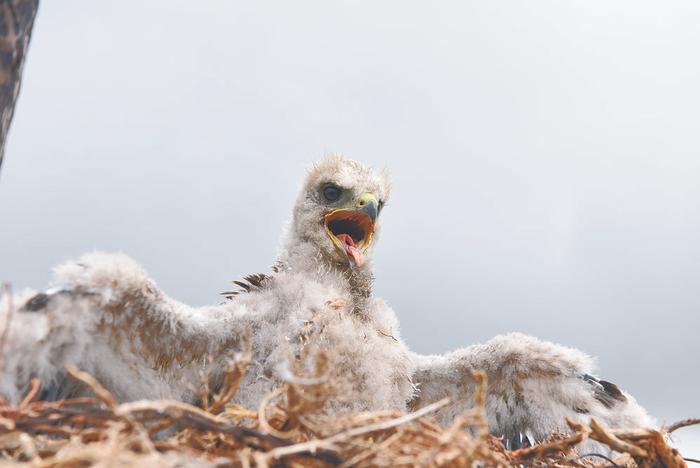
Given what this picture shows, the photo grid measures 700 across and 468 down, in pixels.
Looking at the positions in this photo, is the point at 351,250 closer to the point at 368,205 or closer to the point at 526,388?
the point at 368,205

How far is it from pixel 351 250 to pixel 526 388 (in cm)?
121

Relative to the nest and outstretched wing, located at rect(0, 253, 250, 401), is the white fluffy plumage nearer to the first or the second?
outstretched wing, located at rect(0, 253, 250, 401)

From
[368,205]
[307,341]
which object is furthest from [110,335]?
[368,205]

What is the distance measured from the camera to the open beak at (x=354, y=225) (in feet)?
11.5

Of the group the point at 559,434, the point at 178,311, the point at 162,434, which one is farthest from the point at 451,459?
the point at 559,434

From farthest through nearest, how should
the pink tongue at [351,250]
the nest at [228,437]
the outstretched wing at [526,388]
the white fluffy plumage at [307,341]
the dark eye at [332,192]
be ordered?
the dark eye at [332,192], the pink tongue at [351,250], the outstretched wing at [526,388], the white fluffy plumage at [307,341], the nest at [228,437]

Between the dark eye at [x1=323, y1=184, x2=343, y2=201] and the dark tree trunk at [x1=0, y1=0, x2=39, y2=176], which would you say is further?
the dark eye at [x1=323, y1=184, x2=343, y2=201]

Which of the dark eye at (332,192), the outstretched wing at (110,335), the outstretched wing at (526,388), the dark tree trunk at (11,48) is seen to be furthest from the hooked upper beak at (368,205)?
the dark tree trunk at (11,48)

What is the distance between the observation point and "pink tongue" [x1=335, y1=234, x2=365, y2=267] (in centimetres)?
334

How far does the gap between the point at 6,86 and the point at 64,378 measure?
3.27 feet

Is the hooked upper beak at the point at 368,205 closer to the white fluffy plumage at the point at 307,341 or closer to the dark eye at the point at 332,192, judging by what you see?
the white fluffy plumage at the point at 307,341

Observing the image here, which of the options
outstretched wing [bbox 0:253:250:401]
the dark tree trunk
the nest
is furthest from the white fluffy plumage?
the dark tree trunk

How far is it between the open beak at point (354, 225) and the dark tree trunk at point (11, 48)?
6.17ft

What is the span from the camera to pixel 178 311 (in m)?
2.38
